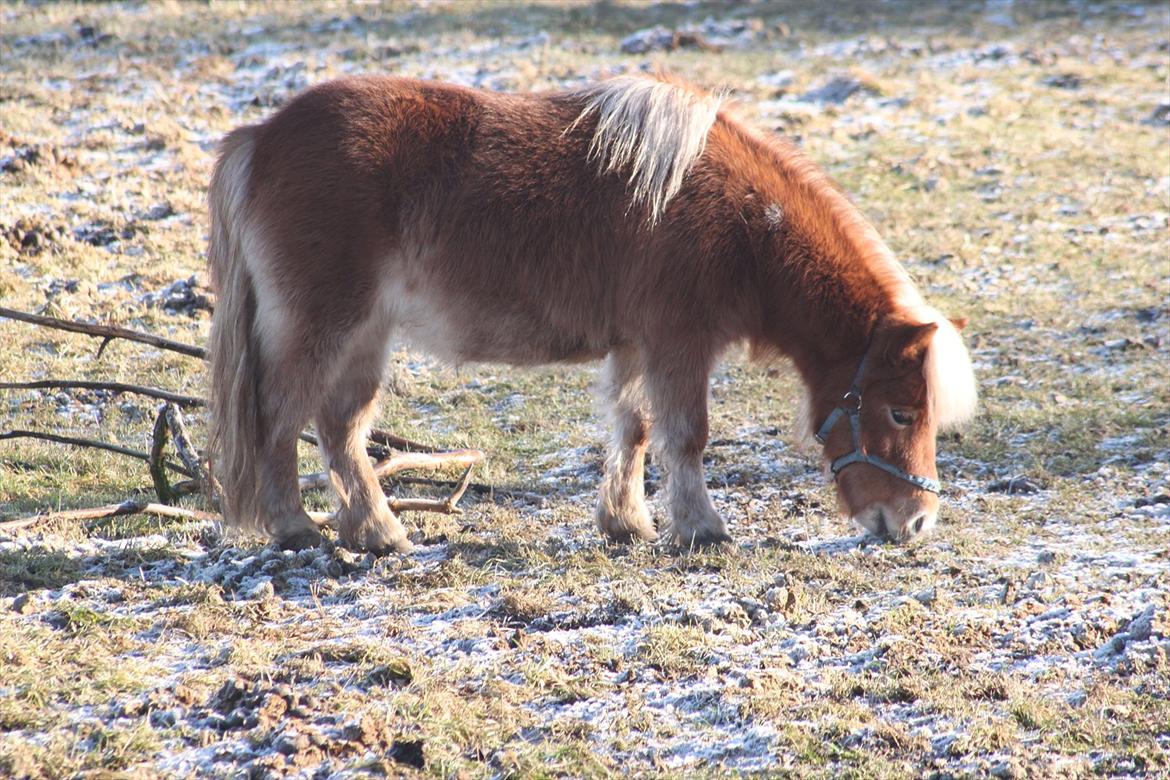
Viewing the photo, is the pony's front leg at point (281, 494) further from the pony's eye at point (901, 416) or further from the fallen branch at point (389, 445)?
the pony's eye at point (901, 416)

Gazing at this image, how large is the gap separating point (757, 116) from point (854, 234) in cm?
903

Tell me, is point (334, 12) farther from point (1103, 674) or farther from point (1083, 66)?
point (1103, 674)

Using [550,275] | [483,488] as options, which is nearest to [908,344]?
[550,275]

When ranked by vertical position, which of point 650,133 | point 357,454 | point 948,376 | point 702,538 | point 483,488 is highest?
point 650,133

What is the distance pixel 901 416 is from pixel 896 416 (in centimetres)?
2

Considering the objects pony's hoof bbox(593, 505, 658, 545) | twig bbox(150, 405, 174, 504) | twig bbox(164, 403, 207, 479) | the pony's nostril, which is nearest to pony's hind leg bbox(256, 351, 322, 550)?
twig bbox(164, 403, 207, 479)

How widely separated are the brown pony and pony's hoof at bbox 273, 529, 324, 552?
0.02 metres

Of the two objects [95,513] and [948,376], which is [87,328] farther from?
[948,376]

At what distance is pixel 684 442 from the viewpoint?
5066 millimetres

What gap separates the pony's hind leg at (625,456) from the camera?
5.42 m

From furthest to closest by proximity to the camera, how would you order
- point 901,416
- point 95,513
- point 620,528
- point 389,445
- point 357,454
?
1. point 389,445
2. point 620,528
3. point 357,454
4. point 95,513
5. point 901,416

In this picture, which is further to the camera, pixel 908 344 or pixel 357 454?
pixel 357 454

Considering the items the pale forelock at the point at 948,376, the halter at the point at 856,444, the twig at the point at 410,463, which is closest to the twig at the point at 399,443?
the twig at the point at 410,463

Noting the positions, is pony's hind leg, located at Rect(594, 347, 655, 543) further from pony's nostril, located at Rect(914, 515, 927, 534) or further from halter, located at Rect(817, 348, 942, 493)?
pony's nostril, located at Rect(914, 515, 927, 534)
